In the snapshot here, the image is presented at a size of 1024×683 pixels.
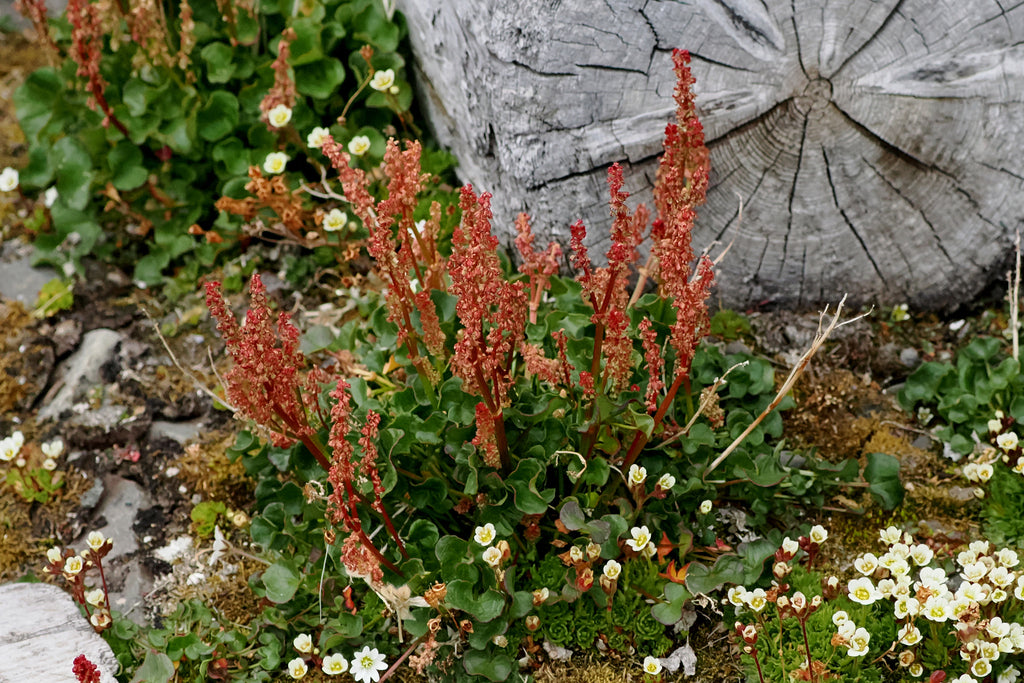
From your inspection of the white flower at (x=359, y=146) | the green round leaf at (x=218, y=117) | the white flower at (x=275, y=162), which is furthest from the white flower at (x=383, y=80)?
the green round leaf at (x=218, y=117)

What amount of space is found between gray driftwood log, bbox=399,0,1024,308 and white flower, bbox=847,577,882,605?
1.41m

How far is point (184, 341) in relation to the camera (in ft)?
14.5

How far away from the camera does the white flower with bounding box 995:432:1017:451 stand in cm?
334

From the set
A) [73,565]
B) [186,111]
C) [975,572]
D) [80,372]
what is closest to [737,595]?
[975,572]

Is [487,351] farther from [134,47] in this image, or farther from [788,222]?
[134,47]

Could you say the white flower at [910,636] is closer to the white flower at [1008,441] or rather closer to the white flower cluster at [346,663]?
the white flower at [1008,441]

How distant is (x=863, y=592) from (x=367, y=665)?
1.70 meters

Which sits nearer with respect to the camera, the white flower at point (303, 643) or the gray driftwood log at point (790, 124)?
the white flower at point (303, 643)

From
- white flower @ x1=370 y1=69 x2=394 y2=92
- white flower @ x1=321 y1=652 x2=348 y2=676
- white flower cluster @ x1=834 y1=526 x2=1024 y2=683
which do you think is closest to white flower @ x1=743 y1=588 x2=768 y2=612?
white flower cluster @ x1=834 y1=526 x2=1024 y2=683

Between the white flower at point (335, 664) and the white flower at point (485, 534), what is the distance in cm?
64

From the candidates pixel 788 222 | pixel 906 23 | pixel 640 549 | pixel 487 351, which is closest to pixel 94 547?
pixel 487 351

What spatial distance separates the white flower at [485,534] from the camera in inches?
119

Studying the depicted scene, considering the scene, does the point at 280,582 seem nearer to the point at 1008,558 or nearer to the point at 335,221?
the point at 335,221

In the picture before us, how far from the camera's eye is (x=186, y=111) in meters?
4.57
